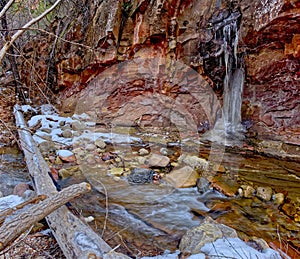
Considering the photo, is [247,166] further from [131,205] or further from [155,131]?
[155,131]

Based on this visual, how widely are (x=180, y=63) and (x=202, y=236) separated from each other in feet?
14.5

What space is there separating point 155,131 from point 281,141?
2.84 meters

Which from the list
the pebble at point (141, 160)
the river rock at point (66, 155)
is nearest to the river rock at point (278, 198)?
the pebble at point (141, 160)

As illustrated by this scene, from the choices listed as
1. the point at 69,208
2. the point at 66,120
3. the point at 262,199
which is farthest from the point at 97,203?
the point at 66,120

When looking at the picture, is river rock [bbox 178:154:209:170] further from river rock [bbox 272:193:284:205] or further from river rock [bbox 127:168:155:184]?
river rock [bbox 272:193:284:205]

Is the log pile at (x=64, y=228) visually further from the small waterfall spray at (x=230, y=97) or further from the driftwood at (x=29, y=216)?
the small waterfall spray at (x=230, y=97)

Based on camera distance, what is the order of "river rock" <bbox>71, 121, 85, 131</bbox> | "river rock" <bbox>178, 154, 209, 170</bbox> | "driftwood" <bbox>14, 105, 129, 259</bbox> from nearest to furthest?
"driftwood" <bbox>14, 105, 129, 259</bbox> → "river rock" <bbox>178, 154, 209, 170</bbox> → "river rock" <bbox>71, 121, 85, 131</bbox>

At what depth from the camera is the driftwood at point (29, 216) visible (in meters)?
1.15

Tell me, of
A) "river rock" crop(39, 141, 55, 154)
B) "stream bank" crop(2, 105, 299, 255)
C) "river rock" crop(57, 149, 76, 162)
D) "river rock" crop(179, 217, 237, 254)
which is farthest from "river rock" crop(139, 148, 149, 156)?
"river rock" crop(179, 217, 237, 254)

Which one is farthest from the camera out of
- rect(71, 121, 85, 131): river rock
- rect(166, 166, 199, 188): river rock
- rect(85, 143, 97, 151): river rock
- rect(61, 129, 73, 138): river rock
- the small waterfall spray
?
rect(71, 121, 85, 131): river rock

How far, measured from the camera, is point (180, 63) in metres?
5.44

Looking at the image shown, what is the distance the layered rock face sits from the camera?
4656mm

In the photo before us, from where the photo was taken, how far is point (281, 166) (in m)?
3.81

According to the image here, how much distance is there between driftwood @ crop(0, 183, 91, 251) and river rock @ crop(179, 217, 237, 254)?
89 cm
